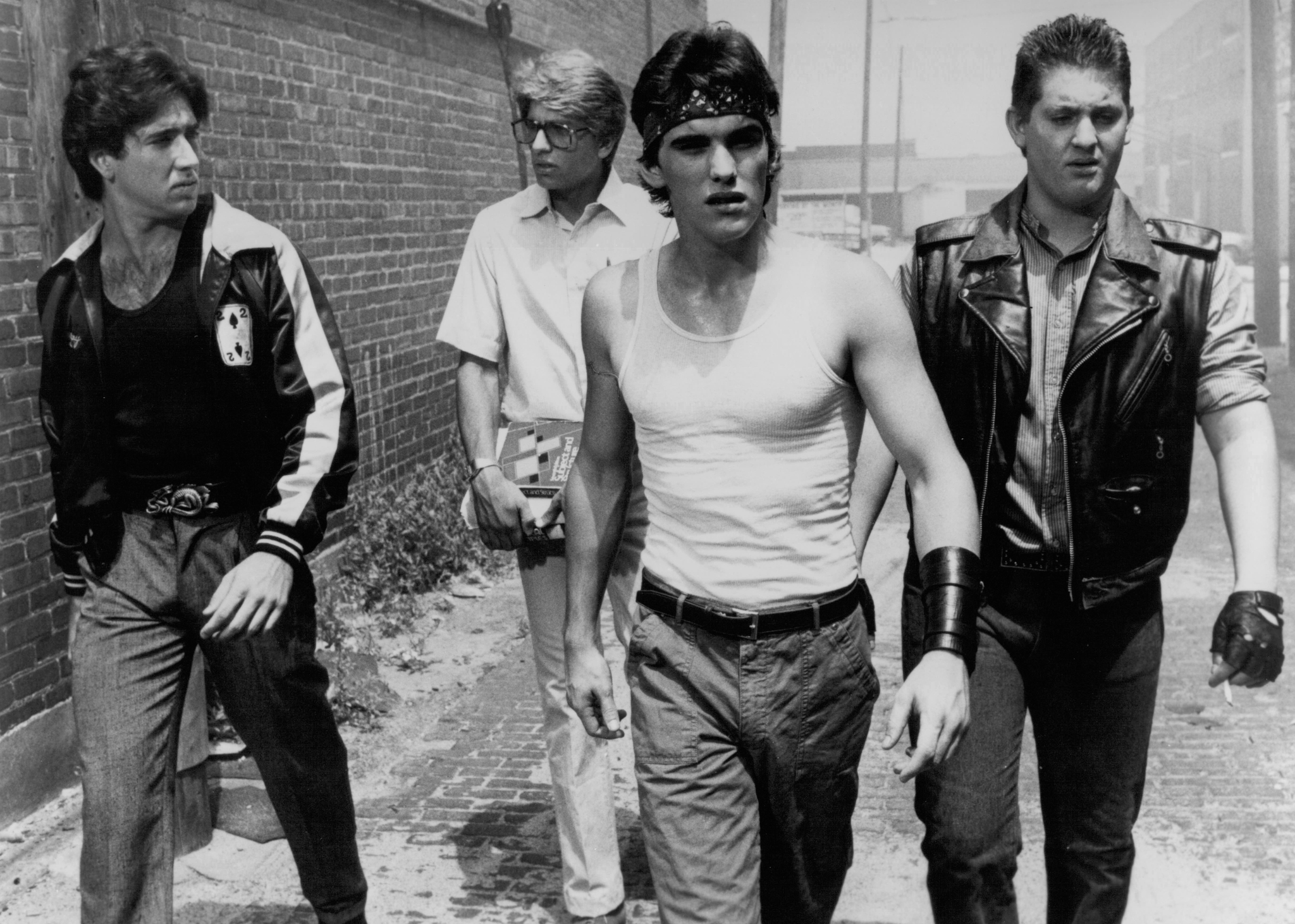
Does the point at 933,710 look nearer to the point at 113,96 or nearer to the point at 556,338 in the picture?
the point at 556,338

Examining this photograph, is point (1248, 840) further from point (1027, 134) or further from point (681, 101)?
point (681, 101)

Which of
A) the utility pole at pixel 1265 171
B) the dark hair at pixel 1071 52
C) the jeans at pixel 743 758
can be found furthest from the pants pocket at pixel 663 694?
the utility pole at pixel 1265 171

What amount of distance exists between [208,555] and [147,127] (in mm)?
975

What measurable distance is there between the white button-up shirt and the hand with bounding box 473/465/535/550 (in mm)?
212

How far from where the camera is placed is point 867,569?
8.94m

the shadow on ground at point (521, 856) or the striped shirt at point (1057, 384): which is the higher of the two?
the striped shirt at point (1057, 384)

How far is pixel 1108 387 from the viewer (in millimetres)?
3264

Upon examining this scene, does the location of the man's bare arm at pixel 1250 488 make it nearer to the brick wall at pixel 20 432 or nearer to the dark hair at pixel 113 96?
the dark hair at pixel 113 96

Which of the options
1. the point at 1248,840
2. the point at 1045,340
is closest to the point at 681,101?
the point at 1045,340

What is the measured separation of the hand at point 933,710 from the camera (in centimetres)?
261

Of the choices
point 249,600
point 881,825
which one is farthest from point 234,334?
point 881,825

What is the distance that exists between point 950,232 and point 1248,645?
1082 millimetres

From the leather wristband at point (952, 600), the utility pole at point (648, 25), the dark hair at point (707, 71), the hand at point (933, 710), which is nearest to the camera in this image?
the hand at point (933, 710)

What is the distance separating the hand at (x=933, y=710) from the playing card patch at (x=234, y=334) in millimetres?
1664
